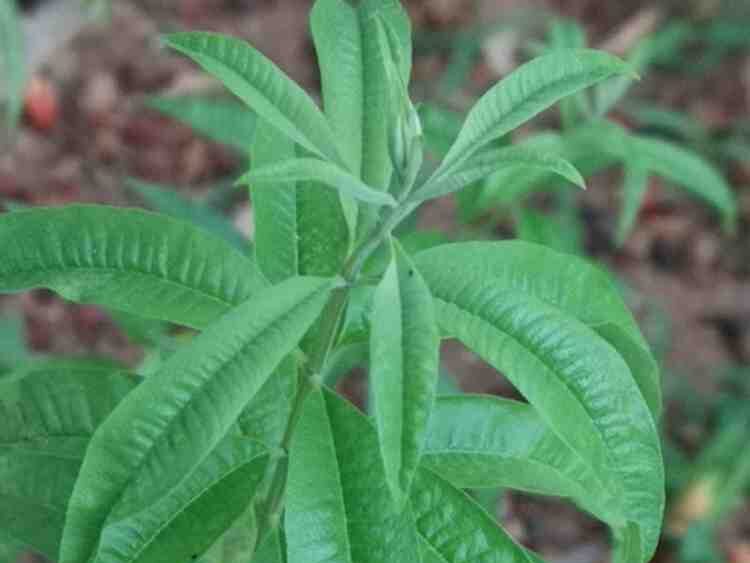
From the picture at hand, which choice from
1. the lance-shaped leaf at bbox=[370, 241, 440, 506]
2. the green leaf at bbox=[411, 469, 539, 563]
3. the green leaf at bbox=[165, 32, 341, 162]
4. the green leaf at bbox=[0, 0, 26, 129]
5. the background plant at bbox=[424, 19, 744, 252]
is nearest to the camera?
the lance-shaped leaf at bbox=[370, 241, 440, 506]

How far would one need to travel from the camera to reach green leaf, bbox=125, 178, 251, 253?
1.98 m

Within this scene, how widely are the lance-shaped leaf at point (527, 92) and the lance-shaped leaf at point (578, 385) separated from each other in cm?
13

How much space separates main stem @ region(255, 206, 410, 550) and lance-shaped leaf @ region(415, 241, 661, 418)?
2.1 inches

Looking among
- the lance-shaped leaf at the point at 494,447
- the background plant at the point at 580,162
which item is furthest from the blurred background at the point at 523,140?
the lance-shaped leaf at the point at 494,447

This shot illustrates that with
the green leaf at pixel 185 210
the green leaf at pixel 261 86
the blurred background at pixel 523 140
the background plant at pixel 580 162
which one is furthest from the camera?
the blurred background at pixel 523 140

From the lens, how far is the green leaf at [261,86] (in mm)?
1008

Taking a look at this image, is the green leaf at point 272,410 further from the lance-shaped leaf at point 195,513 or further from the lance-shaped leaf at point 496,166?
the lance-shaped leaf at point 496,166

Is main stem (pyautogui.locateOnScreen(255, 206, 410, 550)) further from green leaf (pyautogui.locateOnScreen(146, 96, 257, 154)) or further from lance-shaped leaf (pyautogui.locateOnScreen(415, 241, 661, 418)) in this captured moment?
green leaf (pyautogui.locateOnScreen(146, 96, 257, 154))

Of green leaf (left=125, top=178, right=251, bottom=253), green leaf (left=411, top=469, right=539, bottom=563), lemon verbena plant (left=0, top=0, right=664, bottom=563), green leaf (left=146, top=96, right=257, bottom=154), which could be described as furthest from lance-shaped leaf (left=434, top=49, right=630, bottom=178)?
green leaf (left=125, top=178, right=251, bottom=253)

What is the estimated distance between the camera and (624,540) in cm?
106

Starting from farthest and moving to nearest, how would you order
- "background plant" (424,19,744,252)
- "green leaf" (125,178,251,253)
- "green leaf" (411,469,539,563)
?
"green leaf" (125,178,251,253)
"background plant" (424,19,744,252)
"green leaf" (411,469,539,563)

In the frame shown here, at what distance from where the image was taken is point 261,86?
104 cm

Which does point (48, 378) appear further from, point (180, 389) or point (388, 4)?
point (388, 4)

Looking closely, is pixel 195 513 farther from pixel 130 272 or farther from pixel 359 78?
pixel 359 78
